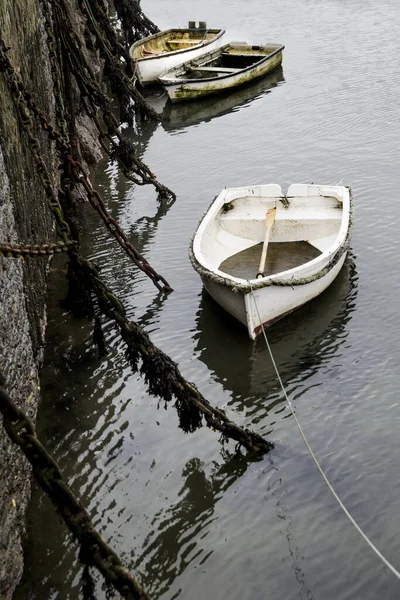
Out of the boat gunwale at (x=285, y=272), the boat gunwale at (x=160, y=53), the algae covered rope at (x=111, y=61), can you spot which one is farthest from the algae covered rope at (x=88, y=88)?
the boat gunwale at (x=160, y=53)

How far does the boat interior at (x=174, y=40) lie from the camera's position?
21938 mm

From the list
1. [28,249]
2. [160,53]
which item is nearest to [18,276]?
[28,249]

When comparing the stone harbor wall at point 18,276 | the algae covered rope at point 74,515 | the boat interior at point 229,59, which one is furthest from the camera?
the boat interior at point 229,59

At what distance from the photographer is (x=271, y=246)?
11.1 metres

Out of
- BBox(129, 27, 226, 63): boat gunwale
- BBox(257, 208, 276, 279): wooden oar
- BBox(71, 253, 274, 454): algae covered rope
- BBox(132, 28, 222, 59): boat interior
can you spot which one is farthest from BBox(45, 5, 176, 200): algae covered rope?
BBox(132, 28, 222, 59): boat interior

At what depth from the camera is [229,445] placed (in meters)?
7.30

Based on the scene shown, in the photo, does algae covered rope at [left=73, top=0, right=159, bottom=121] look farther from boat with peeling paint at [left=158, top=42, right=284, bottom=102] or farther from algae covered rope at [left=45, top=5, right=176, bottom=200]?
boat with peeling paint at [left=158, top=42, right=284, bottom=102]

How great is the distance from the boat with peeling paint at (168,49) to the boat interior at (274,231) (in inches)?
388

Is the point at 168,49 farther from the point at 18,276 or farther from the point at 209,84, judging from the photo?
the point at 18,276

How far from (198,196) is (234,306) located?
17.0 feet

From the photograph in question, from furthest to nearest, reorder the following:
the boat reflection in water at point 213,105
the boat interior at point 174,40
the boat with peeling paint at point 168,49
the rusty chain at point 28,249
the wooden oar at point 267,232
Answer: the boat interior at point 174,40 → the boat with peeling paint at point 168,49 → the boat reflection in water at point 213,105 → the wooden oar at point 267,232 → the rusty chain at point 28,249

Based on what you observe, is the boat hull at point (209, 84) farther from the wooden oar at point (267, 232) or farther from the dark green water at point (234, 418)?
the wooden oar at point (267, 232)

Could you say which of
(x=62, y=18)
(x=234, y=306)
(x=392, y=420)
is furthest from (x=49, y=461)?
(x=62, y=18)

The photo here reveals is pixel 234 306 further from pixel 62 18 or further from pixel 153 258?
pixel 62 18
